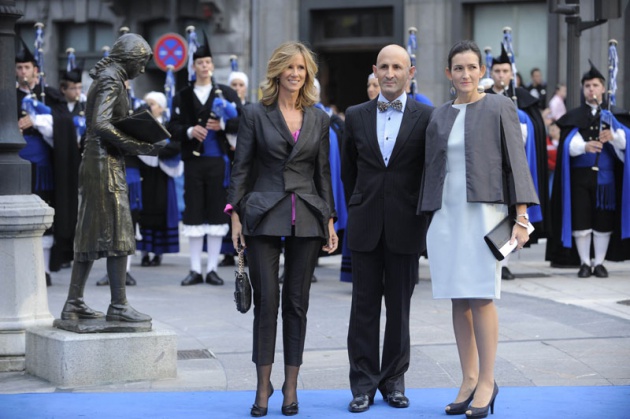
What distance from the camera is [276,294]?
7328 millimetres

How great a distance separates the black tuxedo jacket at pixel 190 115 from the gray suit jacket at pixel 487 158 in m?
6.26

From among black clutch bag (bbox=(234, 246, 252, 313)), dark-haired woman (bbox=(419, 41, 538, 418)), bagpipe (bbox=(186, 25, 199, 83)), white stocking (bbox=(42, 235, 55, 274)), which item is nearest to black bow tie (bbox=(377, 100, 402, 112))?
dark-haired woman (bbox=(419, 41, 538, 418))

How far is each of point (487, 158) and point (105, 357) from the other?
8.47ft

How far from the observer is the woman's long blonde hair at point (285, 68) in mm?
7276

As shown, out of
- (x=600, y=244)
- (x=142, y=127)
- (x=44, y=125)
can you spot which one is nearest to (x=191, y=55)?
(x=44, y=125)

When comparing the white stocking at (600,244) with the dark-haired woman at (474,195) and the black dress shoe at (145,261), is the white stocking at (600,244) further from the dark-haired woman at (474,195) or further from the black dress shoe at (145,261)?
the dark-haired woman at (474,195)

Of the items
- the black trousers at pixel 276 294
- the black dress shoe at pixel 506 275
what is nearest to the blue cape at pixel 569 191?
the black dress shoe at pixel 506 275

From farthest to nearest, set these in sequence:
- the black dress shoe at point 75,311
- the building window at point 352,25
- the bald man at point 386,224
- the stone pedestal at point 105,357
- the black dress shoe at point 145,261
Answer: the building window at point 352,25 → the black dress shoe at point 145,261 → the black dress shoe at point 75,311 → the stone pedestal at point 105,357 → the bald man at point 386,224

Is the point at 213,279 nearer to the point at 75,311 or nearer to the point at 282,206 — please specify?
the point at 75,311

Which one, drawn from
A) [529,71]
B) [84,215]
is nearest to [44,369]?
[84,215]

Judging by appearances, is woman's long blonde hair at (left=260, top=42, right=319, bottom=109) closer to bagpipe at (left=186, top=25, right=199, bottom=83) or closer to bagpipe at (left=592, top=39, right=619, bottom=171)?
bagpipe at (left=186, top=25, right=199, bottom=83)

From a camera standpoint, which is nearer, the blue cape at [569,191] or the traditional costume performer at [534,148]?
the traditional costume performer at [534,148]

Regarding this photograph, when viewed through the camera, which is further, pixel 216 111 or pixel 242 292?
pixel 216 111

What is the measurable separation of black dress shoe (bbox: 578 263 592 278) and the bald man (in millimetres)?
6442
